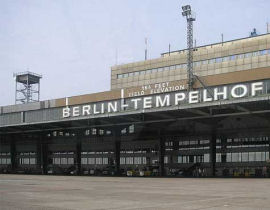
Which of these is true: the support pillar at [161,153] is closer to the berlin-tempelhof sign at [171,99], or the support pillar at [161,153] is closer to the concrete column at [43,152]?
the berlin-tempelhof sign at [171,99]

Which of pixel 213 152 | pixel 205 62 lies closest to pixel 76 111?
pixel 213 152

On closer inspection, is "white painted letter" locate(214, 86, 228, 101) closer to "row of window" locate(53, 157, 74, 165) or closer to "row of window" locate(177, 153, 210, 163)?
"row of window" locate(177, 153, 210, 163)

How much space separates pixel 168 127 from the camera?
234 feet

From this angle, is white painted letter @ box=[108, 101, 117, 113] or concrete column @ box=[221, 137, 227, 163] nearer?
white painted letter @ box=[108, 101, 117, 113]

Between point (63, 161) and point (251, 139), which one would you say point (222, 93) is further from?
point (63, 161)

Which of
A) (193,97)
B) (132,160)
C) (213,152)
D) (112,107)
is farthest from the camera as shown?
(132,160)

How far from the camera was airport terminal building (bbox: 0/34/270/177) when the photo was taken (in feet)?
179

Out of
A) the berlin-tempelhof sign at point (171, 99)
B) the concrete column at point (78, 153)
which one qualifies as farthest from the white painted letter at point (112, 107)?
the concrete column at point (78, 153)

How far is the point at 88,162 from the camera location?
281ft

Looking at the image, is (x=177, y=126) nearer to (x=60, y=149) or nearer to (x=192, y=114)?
(x=192, y=114)

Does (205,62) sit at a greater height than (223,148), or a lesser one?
greater

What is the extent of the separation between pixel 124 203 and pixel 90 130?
63.9 meters

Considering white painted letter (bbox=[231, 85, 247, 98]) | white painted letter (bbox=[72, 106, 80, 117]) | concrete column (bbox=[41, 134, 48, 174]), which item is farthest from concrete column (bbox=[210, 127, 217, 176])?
concrete column (bbox=[41, 134, 48, 174])

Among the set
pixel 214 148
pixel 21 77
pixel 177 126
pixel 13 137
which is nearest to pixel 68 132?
pixel 13 137
